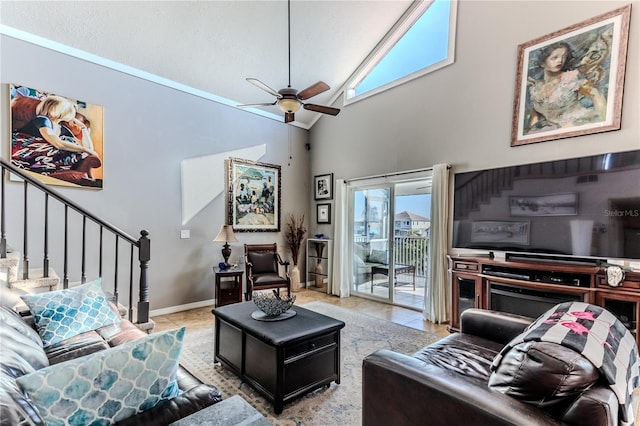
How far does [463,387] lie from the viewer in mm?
1198

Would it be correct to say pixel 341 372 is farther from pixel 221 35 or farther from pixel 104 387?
pixel 221 35

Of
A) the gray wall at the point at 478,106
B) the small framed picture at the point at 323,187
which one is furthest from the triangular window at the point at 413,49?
the small framed picture at the point at 323,187

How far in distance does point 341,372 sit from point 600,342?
189 cm

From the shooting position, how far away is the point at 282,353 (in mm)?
2016

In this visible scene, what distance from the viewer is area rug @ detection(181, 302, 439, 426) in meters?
2.03

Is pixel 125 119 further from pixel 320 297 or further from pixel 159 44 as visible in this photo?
pixel 320 297

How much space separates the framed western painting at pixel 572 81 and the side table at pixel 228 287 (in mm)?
3982

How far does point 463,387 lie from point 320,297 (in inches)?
162

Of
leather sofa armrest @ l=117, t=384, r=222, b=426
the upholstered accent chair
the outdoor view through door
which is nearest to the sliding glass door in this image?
the outdoor view through door

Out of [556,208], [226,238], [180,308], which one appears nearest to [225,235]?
[226,238]

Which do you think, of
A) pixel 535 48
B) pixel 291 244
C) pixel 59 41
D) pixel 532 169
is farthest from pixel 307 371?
pixel 59 41

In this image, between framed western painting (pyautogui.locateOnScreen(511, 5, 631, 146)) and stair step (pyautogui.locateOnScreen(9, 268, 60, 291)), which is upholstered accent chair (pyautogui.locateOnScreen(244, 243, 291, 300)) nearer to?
stair step (pyautogui.locateOnScreen(9, 268, 60, 291))

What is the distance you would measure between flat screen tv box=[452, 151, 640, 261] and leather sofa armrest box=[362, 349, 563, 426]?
2198 millimetres

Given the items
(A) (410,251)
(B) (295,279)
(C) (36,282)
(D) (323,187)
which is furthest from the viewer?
(D) (323,187)
